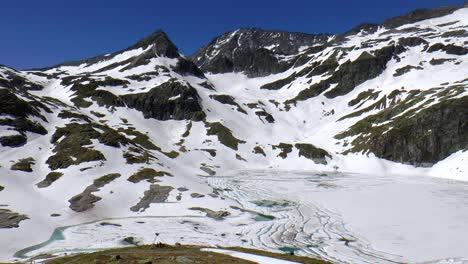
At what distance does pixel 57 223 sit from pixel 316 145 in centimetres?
11628

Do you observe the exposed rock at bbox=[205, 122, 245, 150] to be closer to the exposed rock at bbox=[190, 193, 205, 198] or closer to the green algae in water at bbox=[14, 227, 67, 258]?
the exposed rock at bbox=[190, 193, 205, 198]

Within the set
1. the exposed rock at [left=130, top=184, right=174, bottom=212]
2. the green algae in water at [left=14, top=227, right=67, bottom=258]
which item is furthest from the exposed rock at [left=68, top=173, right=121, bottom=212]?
the green algae in water at [left=14, top=227, right=67, bottom=258]

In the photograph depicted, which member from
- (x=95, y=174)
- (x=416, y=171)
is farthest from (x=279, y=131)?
(x=95, y=174)

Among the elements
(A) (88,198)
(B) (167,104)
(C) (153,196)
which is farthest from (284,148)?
(A) (88,198)

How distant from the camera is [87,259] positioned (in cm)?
3144

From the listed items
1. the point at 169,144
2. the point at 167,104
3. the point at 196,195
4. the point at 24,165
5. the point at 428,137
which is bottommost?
the point at 196,195

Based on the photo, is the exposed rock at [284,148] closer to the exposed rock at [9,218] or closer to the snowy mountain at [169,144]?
the snowy mountain at [169,144]

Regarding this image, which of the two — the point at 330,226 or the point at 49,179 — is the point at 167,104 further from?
the point at 330,226

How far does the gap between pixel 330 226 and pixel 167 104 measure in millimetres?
138098

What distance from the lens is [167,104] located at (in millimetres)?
184000

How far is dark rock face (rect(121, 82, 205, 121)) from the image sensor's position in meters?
179

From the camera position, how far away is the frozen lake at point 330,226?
4534cm

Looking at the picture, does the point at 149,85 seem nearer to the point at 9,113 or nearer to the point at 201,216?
the point at 9,113

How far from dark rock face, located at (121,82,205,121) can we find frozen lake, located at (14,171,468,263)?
94825 mm
